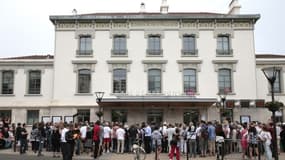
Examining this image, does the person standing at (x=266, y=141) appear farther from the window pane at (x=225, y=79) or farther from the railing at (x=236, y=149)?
the window pane at (x=225, y=79)

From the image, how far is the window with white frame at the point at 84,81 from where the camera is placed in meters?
30.2

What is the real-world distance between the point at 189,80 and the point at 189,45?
2759 millimetres

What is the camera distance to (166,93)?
29844mm

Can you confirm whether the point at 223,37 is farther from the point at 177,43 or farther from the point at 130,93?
the point at 130,93

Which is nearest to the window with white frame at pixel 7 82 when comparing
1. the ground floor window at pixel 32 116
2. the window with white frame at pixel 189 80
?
the ground floor window at pixel 32 116

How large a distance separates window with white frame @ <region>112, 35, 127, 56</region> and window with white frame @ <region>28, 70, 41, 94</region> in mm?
6412

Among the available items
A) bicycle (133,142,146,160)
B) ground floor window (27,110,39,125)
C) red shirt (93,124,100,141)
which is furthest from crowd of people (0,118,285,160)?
ground floor window (27,110,39,125)

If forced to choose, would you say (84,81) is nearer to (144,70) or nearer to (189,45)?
(144,70)

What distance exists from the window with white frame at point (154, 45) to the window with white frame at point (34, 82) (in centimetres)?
901

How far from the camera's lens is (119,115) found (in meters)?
29.5

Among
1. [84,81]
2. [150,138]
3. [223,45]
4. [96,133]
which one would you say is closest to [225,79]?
[223,45]

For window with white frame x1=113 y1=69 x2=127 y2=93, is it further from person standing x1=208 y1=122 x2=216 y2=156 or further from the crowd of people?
person standing x1=208 y1=122 x2=216 y2=156

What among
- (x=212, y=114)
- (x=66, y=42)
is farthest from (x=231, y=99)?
(x=66, y=42)

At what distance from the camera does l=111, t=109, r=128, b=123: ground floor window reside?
1158 inches
